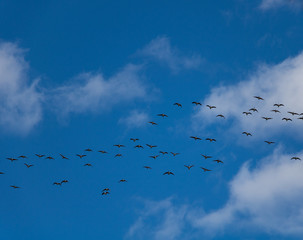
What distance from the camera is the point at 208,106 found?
131 m

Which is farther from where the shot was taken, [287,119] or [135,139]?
[287,119]

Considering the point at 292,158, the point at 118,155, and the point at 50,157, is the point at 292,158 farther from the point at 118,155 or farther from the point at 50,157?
the point at 50,157

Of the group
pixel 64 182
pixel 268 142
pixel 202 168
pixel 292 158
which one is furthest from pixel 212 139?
pixel 64 182

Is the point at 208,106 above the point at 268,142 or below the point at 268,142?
above

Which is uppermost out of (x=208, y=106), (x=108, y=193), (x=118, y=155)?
(x=208, y=106)

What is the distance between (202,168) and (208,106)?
1904cm

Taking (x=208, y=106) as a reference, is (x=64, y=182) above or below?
below

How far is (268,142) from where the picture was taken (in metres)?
130

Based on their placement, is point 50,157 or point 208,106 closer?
point 50,157

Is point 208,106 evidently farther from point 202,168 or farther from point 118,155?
point 118,155

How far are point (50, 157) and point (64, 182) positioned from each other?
11145 mm

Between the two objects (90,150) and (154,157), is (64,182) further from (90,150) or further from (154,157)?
(154,157)

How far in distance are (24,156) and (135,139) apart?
105 feet

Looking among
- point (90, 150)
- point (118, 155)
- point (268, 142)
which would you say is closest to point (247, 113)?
point (268, 142)
